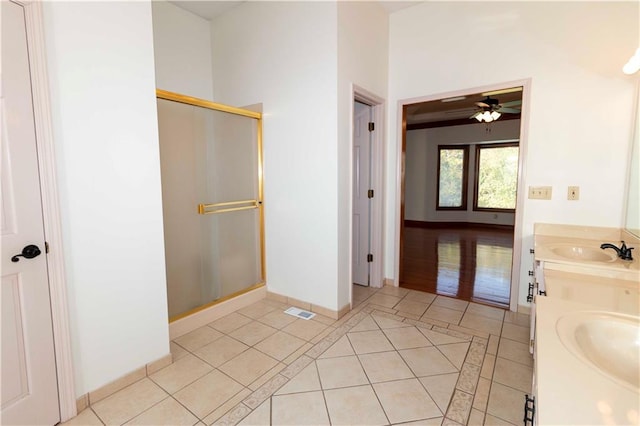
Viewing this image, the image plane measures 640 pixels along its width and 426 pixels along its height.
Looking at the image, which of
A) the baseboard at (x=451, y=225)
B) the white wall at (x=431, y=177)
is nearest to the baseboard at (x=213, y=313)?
the white wall at (x=431, y=177)

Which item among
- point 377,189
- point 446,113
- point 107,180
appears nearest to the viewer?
point 107,180

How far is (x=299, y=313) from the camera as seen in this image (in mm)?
3041

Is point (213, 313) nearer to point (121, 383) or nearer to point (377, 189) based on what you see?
point (121, 383)

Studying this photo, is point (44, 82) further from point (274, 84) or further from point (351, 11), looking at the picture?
point (351, 11)

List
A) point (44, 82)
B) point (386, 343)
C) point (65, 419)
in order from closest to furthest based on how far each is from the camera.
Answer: point (44, 82)
point (65, 419)
point (386, 343)

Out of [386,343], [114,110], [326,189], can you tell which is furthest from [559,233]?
[114,110]

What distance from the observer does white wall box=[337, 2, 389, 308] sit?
109 inches

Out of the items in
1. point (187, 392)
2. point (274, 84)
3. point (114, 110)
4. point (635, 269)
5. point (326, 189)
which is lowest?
point (187, 392)

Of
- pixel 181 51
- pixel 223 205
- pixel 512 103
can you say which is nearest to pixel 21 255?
pixel 223 205

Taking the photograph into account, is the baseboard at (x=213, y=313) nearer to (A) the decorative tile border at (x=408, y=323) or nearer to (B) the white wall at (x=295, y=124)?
(B) the white wall at (x=295, y=124)

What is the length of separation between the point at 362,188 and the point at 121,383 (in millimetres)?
2793

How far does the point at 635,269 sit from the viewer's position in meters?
1.64

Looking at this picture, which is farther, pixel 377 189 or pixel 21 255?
pixel 377 189

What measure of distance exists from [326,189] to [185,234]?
1.31 metres
